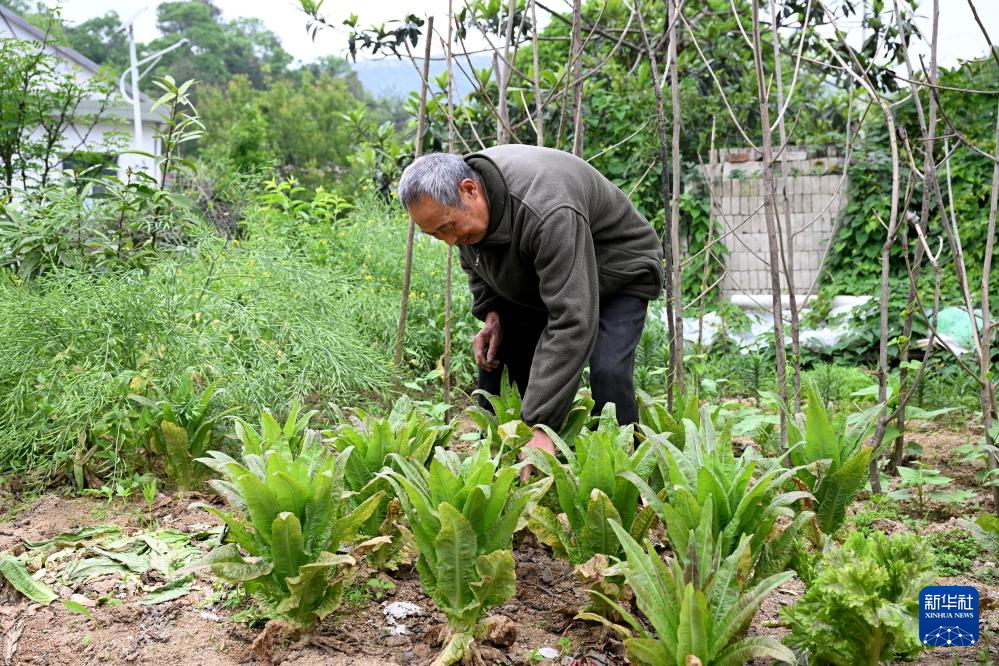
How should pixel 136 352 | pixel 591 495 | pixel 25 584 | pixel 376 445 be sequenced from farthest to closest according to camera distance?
pixel 136 352 < pixel 376 445 < pixel 25 584 < pixel 591 495

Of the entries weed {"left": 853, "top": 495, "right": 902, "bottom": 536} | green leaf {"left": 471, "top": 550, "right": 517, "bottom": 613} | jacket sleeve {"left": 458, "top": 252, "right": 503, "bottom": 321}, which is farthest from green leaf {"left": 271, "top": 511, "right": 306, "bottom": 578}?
weed {"left": 853, "top": 495, "right": 902, "bottom": 536}

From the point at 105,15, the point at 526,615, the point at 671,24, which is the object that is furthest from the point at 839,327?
the point at 105,15

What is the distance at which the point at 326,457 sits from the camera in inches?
107

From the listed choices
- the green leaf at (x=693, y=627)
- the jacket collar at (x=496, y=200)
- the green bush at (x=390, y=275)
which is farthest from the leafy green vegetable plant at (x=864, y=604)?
the green bush at (x=390, y=275)

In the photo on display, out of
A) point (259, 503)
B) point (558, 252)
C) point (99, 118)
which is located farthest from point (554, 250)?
point (99, 118)

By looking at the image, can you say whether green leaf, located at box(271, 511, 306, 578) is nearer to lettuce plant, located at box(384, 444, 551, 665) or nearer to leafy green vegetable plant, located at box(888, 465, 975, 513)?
lettuce plant, located at box(384, 444, 551, 665)

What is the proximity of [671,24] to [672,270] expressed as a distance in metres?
1.00

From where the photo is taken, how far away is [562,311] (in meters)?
2.96

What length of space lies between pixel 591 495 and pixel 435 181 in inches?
45.3

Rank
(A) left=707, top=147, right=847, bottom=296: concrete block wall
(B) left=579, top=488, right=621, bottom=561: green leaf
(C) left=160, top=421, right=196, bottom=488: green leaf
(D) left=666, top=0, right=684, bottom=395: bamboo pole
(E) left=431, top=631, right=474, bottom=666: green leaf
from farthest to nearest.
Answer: (A) left=707, top=147, right=847, bottom=296: concrete block wall → (D) left=666, top=0, right=684, bottom=395: bamboo pole → (C) left=160, top=421, right=196, bottom=488: green leaf → (B) left=579, top=488, right=621, bottom=561: green leaf → (E) left=431, top=631, right=474, bottom=666: green leaf

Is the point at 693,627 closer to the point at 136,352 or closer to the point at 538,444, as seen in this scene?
the point at 538,444

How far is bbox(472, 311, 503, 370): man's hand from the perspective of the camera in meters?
3.65

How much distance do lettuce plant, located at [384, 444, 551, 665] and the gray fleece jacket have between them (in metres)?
0.53

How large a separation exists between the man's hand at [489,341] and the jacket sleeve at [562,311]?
65 centimetres
